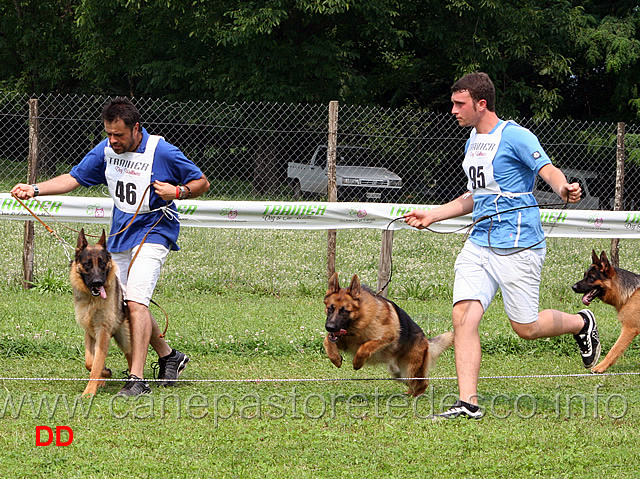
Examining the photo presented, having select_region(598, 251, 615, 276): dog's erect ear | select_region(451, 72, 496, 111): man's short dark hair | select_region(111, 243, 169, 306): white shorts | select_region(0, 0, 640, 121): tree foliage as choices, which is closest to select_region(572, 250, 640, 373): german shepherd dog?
select_region(598, 251, 615, 276): dog's erect ear

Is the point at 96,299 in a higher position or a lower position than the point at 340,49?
lower

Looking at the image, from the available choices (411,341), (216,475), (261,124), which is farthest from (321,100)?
(216,475)

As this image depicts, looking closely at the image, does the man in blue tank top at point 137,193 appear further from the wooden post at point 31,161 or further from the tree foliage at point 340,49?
the tree foliage at point 340,49

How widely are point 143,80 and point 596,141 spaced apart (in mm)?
16442

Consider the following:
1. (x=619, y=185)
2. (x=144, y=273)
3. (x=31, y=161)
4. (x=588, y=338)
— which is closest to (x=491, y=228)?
(x=588, y=338)

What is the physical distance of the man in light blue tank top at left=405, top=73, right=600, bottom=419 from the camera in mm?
4906

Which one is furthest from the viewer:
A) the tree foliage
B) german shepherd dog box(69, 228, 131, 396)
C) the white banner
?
the tree foliage

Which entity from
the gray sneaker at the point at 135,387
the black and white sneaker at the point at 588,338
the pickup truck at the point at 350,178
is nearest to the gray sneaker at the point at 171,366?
the gray sneaker at the point at 135,387

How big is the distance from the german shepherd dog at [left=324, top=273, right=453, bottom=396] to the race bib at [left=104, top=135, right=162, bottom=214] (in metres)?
1.46

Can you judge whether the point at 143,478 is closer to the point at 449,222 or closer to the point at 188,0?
the point at 449,222

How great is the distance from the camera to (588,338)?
5941 millimetres

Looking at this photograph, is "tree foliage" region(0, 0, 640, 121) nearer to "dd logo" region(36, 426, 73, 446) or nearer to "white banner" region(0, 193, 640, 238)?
"white banner" region(0, 193, 640, 238)

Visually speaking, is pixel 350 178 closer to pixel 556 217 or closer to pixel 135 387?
pixel 556 217

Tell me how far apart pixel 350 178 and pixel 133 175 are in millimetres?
6479
